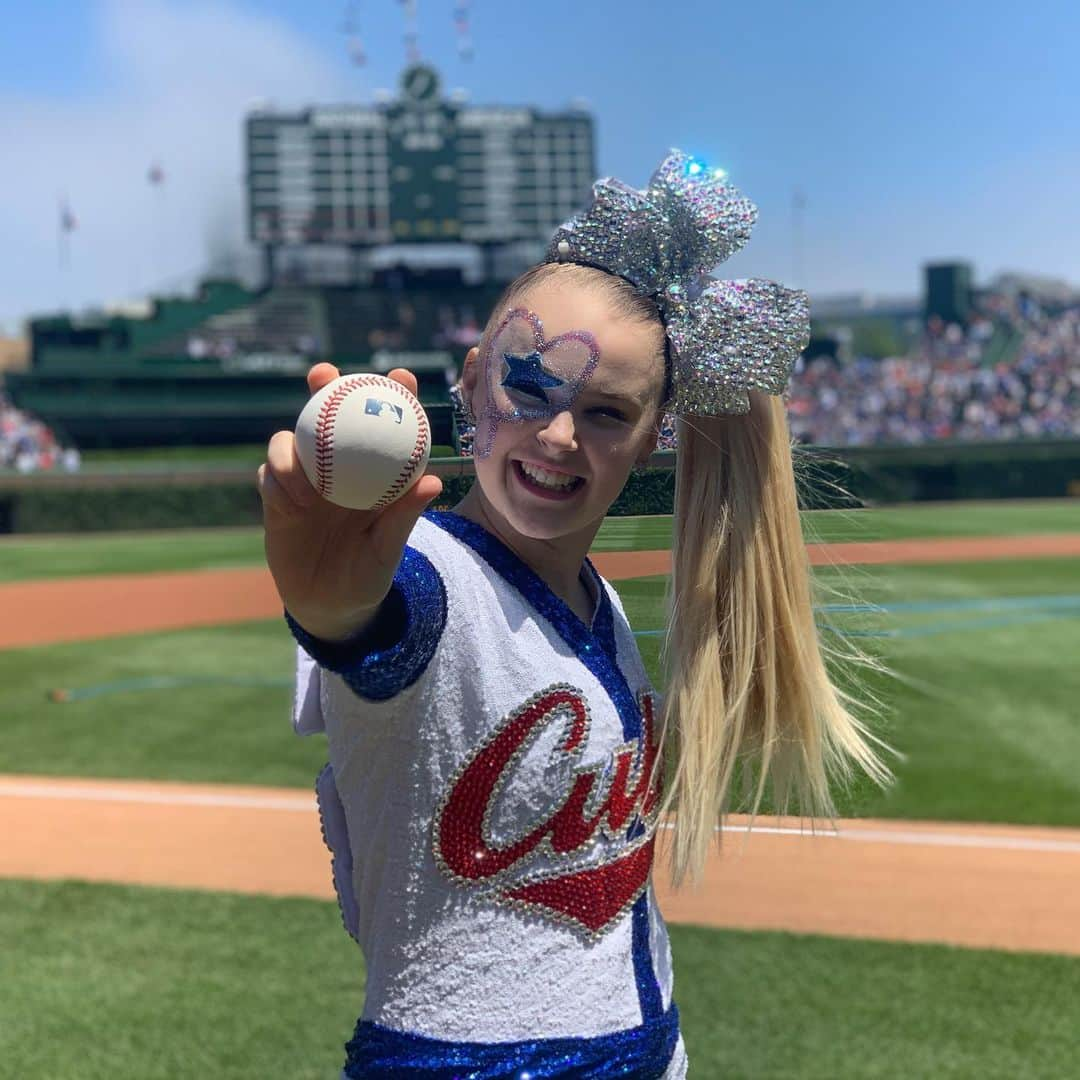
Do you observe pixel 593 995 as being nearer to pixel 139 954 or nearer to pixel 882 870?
pixel 139 954

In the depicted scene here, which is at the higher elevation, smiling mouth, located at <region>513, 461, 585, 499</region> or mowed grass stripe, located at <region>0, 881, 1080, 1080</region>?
smiling mouth, located at <region>513, 461, 585, 499</region>

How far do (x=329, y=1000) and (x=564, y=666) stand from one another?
2851mm

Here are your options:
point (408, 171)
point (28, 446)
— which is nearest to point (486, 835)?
point (28, 446)

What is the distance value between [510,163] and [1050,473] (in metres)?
24.0

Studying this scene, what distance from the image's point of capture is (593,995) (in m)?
1.54

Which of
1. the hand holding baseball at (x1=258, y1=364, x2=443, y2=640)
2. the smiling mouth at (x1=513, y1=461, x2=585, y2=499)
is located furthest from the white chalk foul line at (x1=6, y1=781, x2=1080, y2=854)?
the hand holding baseball at (x1=258, y1=364, x2=443, y2=640)

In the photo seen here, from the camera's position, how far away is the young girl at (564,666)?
4.74 feet

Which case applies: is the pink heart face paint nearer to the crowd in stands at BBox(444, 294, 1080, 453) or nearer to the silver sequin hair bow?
the silver sequin hair bow

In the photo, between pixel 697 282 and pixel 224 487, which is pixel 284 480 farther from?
pixel 224 487

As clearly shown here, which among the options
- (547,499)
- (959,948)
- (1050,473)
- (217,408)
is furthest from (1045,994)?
(217,408)

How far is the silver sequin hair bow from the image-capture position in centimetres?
165

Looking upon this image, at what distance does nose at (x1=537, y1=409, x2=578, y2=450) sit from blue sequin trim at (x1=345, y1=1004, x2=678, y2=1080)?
70cm

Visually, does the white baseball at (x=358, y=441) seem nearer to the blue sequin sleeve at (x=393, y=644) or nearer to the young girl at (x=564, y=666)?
the young girl at (x=564, y=666)

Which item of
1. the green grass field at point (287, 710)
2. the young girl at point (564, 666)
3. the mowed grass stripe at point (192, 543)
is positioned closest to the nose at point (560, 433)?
the young girl at point (564, 666)
